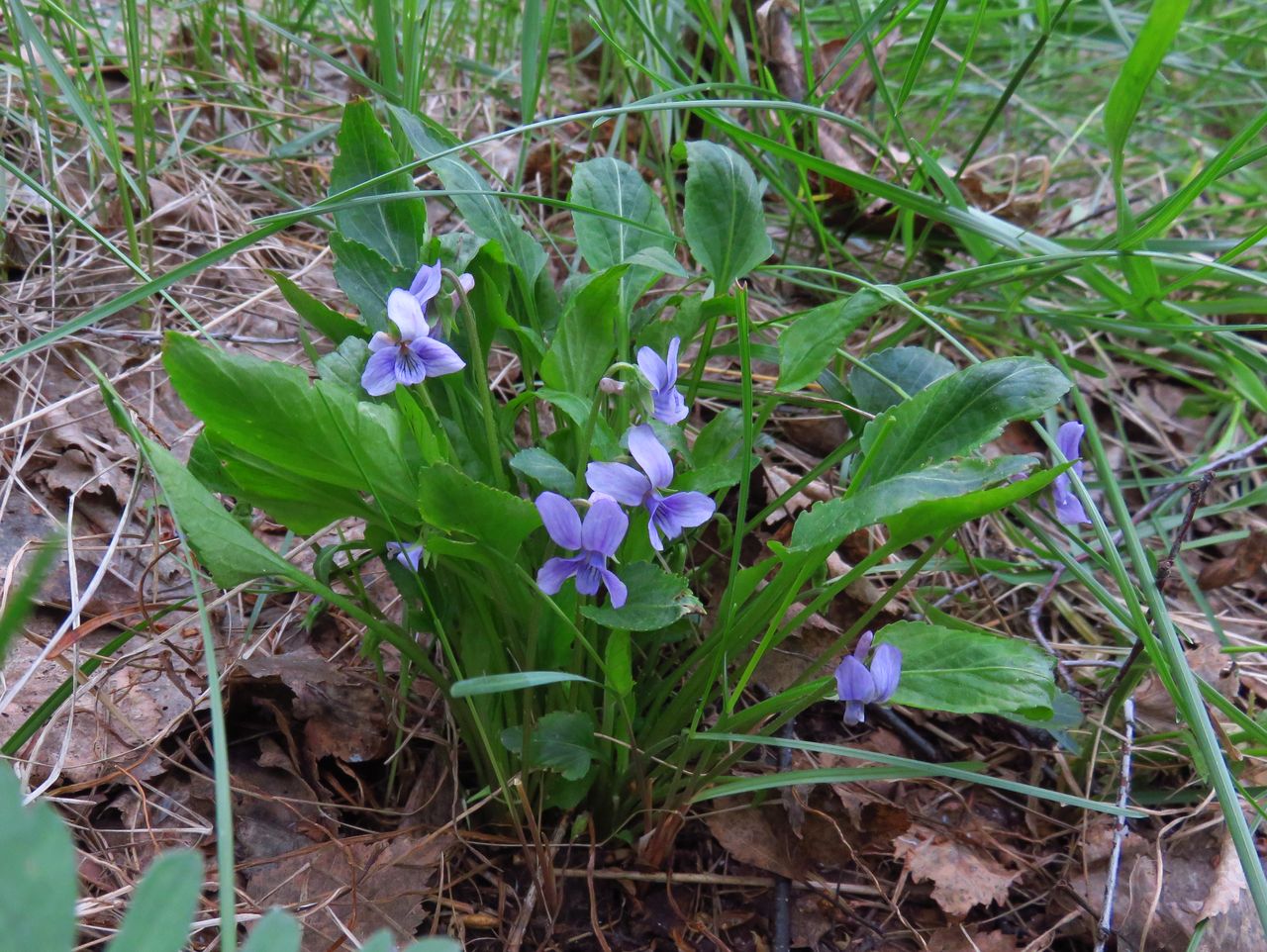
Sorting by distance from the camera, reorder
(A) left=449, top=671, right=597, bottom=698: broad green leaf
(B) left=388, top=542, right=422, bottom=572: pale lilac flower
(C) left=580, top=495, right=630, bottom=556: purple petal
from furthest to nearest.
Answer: (B) left=388, top=542, right=422, bottom=572: pale lilac flower, (C) left=580, top=495, right=630, bottom=556: purple petal, (A) left=449, top=671, right=597, bottom=698: broad green leaf

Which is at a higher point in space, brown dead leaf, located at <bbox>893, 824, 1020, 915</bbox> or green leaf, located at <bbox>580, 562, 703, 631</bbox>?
green leaf, located at <bbox>580, 562, 703, 631</bbox>

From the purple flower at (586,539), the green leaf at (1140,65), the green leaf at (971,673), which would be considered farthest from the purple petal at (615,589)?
the green leaf at (1140,65)

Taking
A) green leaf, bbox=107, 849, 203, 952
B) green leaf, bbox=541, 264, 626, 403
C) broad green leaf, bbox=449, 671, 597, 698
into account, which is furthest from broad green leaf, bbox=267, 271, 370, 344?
green leaf, bbox=107, 849, 203, 952

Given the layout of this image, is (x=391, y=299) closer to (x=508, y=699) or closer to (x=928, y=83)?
(x=508, y=699)

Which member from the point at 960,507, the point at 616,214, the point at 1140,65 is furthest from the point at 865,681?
the point at 1140,65

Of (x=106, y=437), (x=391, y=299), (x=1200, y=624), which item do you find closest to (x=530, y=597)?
(x=391, y=299)

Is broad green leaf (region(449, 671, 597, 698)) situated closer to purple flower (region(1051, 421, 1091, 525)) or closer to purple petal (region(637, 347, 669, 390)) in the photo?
purple petal (region(637, 347, 669, 390))

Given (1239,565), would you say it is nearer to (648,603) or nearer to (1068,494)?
(1068,494)
